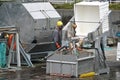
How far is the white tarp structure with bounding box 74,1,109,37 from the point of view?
2172cm

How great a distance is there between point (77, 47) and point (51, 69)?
137cm

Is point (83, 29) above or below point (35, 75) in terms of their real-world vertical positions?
above

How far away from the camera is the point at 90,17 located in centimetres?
2262

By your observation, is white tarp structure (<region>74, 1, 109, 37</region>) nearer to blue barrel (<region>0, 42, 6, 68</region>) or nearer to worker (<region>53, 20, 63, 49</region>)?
worker (<region>53, 20, 63, 49</region>)

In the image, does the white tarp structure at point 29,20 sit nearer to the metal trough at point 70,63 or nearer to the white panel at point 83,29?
the white panel at point 83,29

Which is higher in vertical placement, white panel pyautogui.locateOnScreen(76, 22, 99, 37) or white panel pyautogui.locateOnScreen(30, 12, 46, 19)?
white panel pyautogui.locateOnScreen(30, 12, 46, 19)

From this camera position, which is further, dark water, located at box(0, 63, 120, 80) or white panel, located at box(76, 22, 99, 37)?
white panel, located at box(76, 22, 99, 37)

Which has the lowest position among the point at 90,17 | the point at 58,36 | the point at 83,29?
the point at 58,36

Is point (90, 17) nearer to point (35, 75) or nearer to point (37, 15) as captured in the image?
point (37, 15)

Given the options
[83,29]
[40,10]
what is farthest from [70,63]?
[40,10]

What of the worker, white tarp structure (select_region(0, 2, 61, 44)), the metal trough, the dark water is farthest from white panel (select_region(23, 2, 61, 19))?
the metal trough

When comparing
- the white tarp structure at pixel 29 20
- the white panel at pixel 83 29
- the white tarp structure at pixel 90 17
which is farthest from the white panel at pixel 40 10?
the white panel at pixel 83 29

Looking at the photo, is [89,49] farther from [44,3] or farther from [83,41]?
[44,3]

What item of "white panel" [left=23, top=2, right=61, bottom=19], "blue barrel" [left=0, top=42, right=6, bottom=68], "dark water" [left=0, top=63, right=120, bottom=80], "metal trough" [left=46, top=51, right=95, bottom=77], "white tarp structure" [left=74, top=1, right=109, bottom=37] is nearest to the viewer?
"metal trough" [left=46, top=51, right=95, bottom=77]
